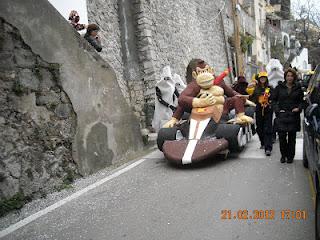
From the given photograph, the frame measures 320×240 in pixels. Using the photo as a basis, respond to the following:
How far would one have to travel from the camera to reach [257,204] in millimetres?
4098

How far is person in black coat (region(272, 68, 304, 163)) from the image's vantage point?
5.55 meters

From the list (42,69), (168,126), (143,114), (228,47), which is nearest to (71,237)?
(42,69)

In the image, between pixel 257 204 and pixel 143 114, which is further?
pixel 143 114

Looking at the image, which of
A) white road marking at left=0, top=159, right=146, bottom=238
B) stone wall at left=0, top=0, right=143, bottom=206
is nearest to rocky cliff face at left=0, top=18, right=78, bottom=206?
stone wall at left=0, top=0, right=143, bottom=206

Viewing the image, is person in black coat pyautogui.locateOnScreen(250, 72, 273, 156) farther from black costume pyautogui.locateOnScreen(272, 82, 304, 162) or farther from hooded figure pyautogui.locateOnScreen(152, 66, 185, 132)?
hooded figure pyautogui.locateOnScreen(152, 66, 185, 132)

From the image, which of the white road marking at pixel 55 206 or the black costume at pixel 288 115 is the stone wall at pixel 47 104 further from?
the black costume at pixel 288 115

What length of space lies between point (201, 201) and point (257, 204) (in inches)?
25.6

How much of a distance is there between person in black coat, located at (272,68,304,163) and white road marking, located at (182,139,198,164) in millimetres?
1342

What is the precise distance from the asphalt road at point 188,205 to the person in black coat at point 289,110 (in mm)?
344

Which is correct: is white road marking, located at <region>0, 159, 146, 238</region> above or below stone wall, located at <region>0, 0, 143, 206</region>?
below

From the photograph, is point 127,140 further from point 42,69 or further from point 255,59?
point 255,59
